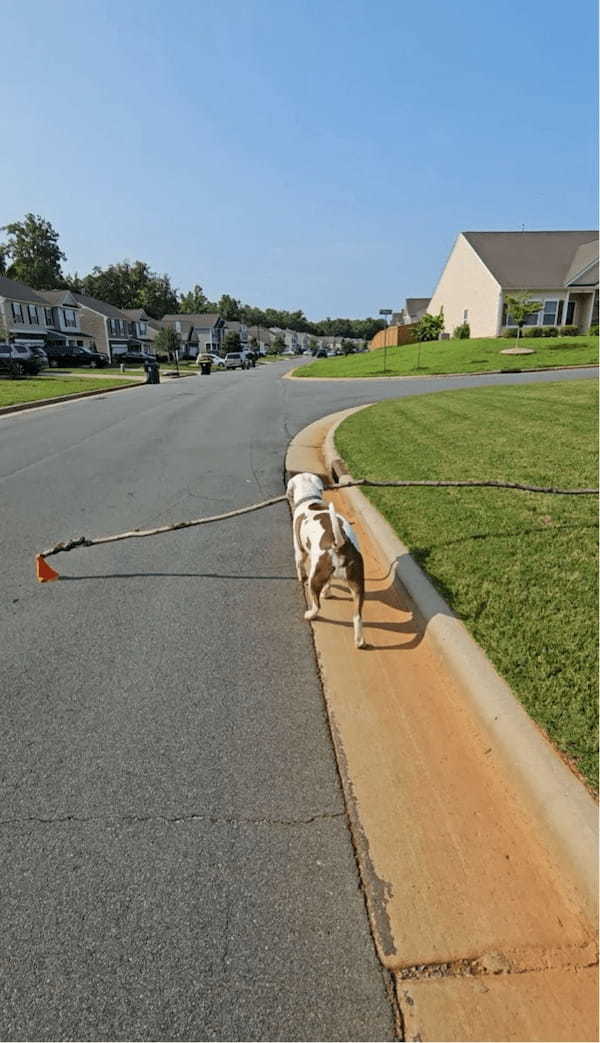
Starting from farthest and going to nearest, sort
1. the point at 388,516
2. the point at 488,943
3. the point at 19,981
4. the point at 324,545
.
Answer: the point at 388,516 → the point at 324,545 → the point at 488,943 → the point at 19,981

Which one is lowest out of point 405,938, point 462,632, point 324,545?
point 405,938

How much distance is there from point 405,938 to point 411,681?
1510 millimetres

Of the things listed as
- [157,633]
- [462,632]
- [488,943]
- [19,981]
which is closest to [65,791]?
[19,981]

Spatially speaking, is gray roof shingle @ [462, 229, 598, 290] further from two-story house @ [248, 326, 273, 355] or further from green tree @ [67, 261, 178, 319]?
two-story house @ [248, 326, 273, 355]

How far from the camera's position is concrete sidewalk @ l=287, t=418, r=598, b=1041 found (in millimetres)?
1635

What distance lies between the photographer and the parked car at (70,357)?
41.7 m

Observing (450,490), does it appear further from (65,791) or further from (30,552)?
(65,791)

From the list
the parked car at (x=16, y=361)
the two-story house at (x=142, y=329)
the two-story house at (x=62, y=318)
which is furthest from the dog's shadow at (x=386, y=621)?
the two-story house at (x=142, y=329)

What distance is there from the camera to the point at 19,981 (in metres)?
1.67

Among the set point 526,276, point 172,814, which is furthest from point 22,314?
point 172,814

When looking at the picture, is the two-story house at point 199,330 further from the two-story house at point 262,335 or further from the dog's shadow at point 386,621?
the dog's shadow at point 386,621

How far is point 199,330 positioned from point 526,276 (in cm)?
5960

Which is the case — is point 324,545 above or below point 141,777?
above

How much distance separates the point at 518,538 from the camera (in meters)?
4.62
